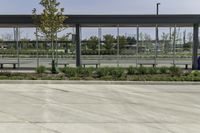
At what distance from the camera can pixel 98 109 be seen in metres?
9.26

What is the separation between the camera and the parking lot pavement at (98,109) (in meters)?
7.17

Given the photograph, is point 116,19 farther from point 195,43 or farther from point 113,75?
point 113,75

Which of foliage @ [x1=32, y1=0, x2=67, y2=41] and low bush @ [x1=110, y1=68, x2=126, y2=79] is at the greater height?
foliage @ [x1=32, y1=0, x2=67, y2=41]

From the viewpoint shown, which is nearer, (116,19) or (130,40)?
(116,19)

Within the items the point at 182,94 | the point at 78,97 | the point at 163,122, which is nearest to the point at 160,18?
the point at 182,94

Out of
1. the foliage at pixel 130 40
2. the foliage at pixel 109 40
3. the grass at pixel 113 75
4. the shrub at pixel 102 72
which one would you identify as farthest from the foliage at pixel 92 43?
the shrub at pixel 102 72

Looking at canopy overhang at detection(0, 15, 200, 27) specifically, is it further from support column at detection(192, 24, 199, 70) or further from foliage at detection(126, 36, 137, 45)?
foliage at detection(126, 36, 137, 45)

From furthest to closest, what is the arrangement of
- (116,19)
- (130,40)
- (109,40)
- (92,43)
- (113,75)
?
(92,43)
(109,40)
(130,40)
(116,19)
(113,75)

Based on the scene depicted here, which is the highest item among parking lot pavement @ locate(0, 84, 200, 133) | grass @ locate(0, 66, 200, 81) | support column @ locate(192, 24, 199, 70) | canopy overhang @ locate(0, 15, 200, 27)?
canopy overhang @ locate(0, 15, 200, 27)

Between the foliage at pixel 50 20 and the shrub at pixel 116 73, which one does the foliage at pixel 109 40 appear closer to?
the foliage at pixel 50 20

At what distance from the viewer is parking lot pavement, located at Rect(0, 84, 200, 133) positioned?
23.5 ft

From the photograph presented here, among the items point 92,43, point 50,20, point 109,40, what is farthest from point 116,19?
point 92,43

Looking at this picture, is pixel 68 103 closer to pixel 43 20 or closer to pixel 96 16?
pixel 43 20

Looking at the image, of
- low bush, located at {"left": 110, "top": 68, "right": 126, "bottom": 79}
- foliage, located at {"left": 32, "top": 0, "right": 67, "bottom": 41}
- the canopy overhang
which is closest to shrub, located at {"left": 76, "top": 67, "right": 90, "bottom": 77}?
low bush, located at {"left": 110, "top": 68, "right": 126, "bottom": 79}
